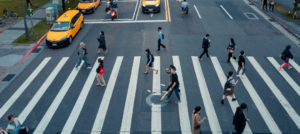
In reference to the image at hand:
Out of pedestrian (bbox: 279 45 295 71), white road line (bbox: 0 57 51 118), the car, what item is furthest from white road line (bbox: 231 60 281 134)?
the car

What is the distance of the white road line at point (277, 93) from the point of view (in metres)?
10.4

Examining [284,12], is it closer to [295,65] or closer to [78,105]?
[295,65]

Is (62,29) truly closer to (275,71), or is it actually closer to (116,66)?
(116,66)

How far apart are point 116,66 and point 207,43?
19.3ft

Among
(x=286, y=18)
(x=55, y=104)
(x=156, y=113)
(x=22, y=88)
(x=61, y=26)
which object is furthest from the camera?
(x=286, y=18)

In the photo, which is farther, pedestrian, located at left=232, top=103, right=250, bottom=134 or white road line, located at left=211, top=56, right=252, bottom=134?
white road line, located at left=211, top=56, right=252, bottom=134

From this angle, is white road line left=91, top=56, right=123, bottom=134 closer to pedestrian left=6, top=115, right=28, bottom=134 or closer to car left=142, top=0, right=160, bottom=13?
pedestrian left=6, top=115, right=28, bottom=134

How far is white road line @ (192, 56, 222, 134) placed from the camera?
9750mm

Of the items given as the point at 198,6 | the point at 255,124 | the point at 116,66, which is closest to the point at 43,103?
the point at 116,66

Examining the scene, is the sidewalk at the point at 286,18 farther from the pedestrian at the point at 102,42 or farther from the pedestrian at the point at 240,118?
the pedestrian at the point at 102,42

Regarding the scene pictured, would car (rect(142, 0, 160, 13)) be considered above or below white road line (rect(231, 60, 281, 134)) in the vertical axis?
above

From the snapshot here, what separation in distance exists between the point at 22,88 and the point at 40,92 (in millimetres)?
1344

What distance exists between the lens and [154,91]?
1236cm

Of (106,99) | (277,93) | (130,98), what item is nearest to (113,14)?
(106,99)
